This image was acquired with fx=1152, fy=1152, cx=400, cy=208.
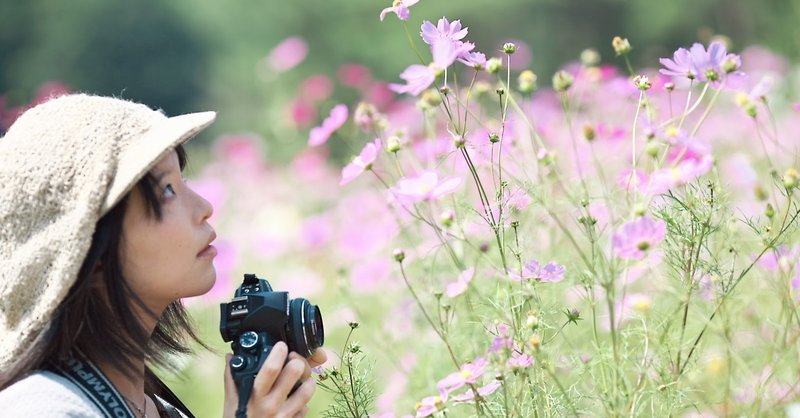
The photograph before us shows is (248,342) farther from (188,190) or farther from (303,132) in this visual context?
(303,132)

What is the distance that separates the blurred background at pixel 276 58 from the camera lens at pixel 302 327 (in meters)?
1.19

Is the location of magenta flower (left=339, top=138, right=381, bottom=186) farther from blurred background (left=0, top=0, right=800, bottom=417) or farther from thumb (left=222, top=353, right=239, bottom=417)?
blurred background (left=0, top=0, right=800, bottom=417)

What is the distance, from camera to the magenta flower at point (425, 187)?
39.7 inches

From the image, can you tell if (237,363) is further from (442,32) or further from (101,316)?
(442,32)

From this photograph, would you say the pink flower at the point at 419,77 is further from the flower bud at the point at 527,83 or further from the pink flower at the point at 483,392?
the pink flower at the point at 483,392

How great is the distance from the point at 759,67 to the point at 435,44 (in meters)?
3.21

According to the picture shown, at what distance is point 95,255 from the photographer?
39.9 inches

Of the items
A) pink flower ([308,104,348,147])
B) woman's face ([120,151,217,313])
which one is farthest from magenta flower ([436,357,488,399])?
pink flower ([308,104,348,147])

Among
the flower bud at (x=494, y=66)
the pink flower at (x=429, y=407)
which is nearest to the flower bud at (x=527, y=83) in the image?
the flower bud at (x=494, y=66)

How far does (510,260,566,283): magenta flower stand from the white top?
402 mm

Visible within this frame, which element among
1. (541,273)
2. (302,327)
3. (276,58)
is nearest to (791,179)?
(541,273)

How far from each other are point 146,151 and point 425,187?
25 cm

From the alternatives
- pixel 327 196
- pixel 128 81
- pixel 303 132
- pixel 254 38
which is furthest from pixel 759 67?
pixel 128 81

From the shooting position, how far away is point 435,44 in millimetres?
1061
